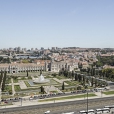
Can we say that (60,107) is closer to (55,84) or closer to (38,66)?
(55,84)

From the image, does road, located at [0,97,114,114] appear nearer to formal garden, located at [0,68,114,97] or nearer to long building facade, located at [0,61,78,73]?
formal garden, located at [0,68,114,97]

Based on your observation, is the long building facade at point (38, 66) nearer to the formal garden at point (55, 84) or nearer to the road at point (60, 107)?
the formal garden at point (55, 84)

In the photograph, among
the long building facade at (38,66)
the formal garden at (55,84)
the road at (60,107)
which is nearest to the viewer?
the road at (60,107)

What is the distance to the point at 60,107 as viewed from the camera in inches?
1364

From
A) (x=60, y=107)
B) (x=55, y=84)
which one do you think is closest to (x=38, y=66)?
(x=55, y=84)

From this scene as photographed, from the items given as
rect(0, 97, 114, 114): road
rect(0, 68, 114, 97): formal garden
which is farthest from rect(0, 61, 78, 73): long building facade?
rect(0, 97, 114, 114): road

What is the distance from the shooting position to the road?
1289 inches

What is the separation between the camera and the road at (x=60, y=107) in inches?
1289

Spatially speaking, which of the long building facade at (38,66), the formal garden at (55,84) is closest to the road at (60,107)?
the formal garden at (55,84)

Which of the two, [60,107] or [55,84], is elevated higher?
[60,107]

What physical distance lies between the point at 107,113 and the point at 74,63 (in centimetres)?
8174

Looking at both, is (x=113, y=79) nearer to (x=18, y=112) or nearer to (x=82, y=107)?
Result: (x=82, y=107)

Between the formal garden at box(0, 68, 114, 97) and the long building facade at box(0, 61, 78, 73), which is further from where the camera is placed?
the long building facade at box(0, 61, 78, 73)

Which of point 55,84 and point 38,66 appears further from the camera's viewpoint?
point 38,66
